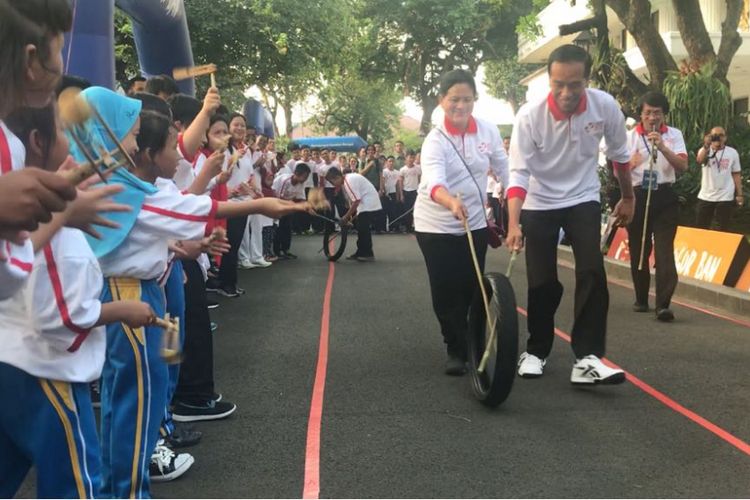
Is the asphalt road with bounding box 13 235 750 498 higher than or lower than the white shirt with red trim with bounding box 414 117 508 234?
lower

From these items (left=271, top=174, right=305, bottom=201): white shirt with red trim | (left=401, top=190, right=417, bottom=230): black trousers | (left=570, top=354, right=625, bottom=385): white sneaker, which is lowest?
(left=401, top=190, right=417, bottom=230): black trousers

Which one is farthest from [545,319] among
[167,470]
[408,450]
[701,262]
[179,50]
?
[179,50]

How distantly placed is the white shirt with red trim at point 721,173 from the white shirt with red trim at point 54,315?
1059 centimetres

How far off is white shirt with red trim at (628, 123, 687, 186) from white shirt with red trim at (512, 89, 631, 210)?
2692mm

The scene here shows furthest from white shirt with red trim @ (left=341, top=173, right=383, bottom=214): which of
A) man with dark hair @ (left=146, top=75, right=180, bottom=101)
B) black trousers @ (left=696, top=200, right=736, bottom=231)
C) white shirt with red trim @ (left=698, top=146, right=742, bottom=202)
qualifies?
man with dark hair @ (left=146, top=75, right=180, bottom=101)

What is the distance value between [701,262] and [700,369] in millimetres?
4418

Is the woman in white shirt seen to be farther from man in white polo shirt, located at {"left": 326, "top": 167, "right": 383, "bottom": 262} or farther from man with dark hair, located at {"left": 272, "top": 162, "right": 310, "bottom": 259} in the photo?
man in white polo shirt, located at {"left": 326, "top": 167, "right": 383, "bottom": 262}

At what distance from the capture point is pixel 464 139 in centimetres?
560

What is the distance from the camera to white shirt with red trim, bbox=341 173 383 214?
44.3ft

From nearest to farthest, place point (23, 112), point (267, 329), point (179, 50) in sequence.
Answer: point (23, 112) → point (267, 329) → point (179, 50)

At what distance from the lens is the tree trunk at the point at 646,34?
13.9m

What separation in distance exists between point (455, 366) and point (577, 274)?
3.39 ft

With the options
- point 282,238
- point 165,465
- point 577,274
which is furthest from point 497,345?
point 282,238

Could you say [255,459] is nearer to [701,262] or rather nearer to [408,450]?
[408,450]
